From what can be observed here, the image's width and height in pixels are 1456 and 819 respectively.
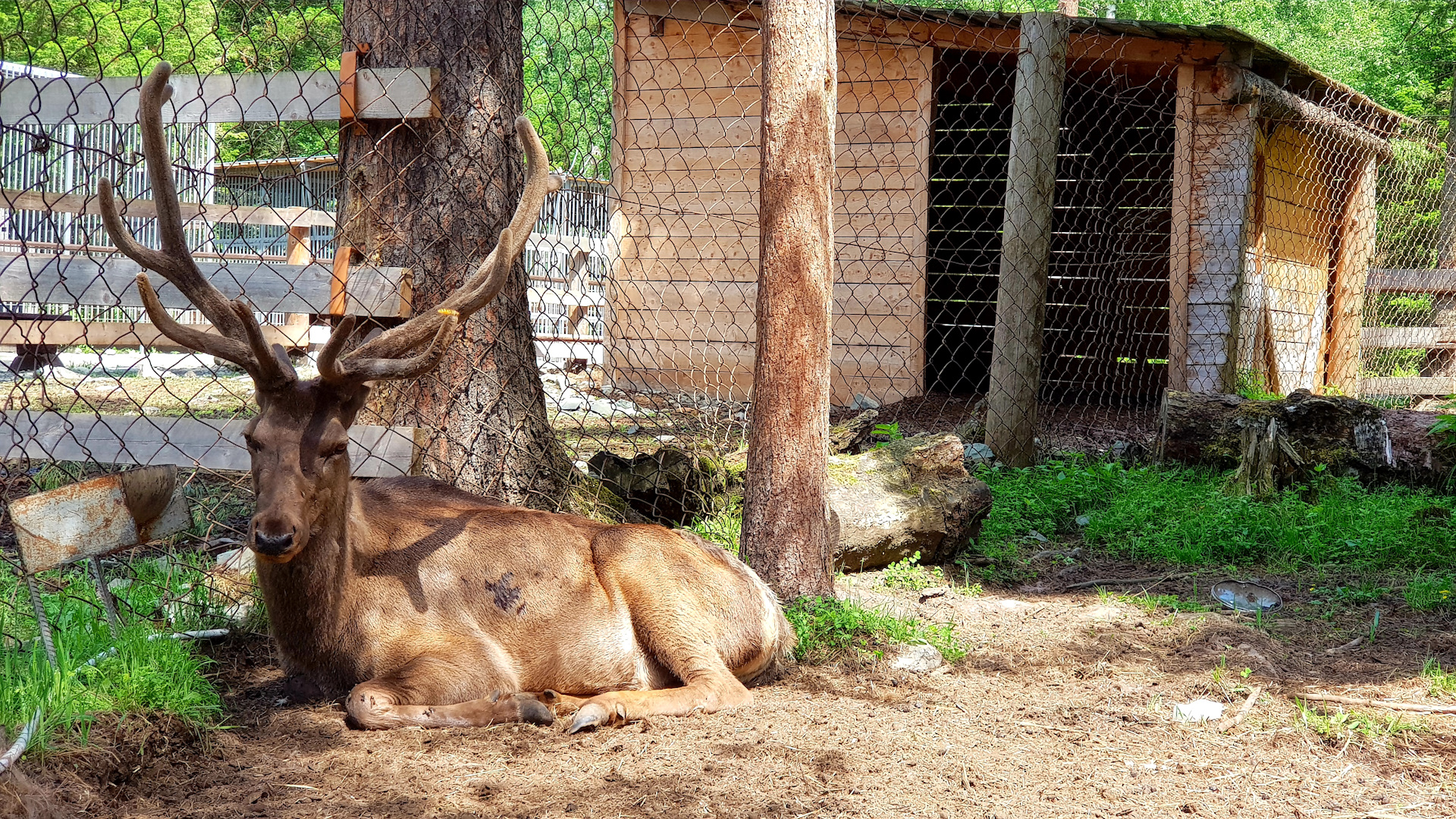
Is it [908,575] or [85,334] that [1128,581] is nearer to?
[908,575]

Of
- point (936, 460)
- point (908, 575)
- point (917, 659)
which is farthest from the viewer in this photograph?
point (936, 460)

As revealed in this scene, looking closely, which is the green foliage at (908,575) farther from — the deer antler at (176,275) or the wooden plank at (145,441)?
the deer antler at (176,275)

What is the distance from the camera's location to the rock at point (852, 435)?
6.88m

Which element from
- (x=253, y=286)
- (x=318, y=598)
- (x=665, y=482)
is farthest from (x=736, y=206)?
(x=318, y=598)

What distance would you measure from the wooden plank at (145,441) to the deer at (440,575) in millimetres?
292

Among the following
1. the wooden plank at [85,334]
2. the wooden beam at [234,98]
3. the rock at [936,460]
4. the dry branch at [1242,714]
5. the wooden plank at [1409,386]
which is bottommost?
the dry branch at [1242,714]

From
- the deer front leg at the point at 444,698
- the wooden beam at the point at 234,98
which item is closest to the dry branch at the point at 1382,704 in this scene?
the deer front leg at the point at 444,698

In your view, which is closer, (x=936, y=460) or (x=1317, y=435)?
(x=936, y=460)

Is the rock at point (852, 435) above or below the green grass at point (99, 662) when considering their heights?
above

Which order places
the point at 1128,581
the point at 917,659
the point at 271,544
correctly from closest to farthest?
the point at 271,544
the point at 917,659
the point at 1128,581

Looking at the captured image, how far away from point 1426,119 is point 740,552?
47.4ft

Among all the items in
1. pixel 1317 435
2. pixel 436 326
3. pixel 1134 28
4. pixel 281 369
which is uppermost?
pixel 1134 28

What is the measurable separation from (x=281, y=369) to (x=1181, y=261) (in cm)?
802

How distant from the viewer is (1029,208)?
7.75 metres
